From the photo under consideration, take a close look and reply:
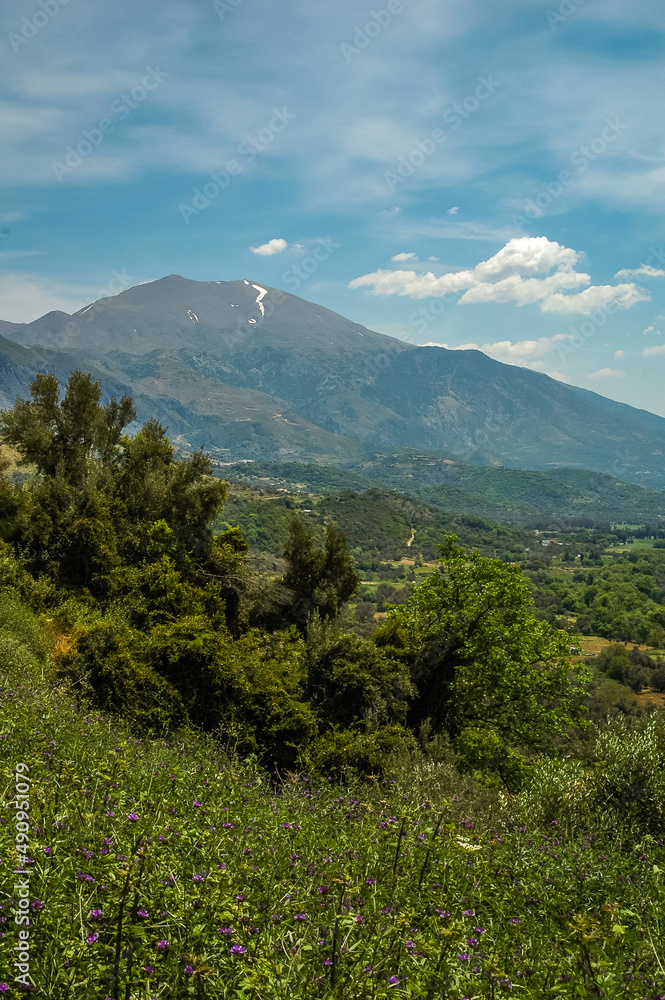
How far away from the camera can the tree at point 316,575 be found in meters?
19.9

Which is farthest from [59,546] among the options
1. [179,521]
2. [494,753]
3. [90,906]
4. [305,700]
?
[90,906]

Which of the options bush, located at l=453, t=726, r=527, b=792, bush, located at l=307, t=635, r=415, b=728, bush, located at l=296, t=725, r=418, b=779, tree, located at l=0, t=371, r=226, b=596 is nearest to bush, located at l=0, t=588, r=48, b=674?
tree, located at l=0, t=371, r=226, b=596

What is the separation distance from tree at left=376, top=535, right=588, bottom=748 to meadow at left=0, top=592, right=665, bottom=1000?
32.9 ft

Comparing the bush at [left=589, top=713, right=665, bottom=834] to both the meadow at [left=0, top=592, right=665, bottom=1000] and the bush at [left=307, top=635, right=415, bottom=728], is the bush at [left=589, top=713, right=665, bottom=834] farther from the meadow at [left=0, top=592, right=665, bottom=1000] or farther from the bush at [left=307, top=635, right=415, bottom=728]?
the bush at [left=307, top=635, right=415, bottom=728]

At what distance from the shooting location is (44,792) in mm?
4832

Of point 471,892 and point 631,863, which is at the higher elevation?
point 471,892

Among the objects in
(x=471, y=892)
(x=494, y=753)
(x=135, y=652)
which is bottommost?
(x=494, y=753)

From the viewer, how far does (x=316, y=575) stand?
20.1 metres

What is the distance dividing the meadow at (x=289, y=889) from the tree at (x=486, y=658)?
32.9 ft

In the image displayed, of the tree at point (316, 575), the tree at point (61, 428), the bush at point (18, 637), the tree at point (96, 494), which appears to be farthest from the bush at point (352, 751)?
the tree at point (61, 428)

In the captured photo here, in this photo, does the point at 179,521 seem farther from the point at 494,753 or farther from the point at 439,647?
the point at 494,753

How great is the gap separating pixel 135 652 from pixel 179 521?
21.1ft

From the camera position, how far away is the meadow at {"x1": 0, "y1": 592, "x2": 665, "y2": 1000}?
10.7ft

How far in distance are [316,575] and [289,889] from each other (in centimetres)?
1577
